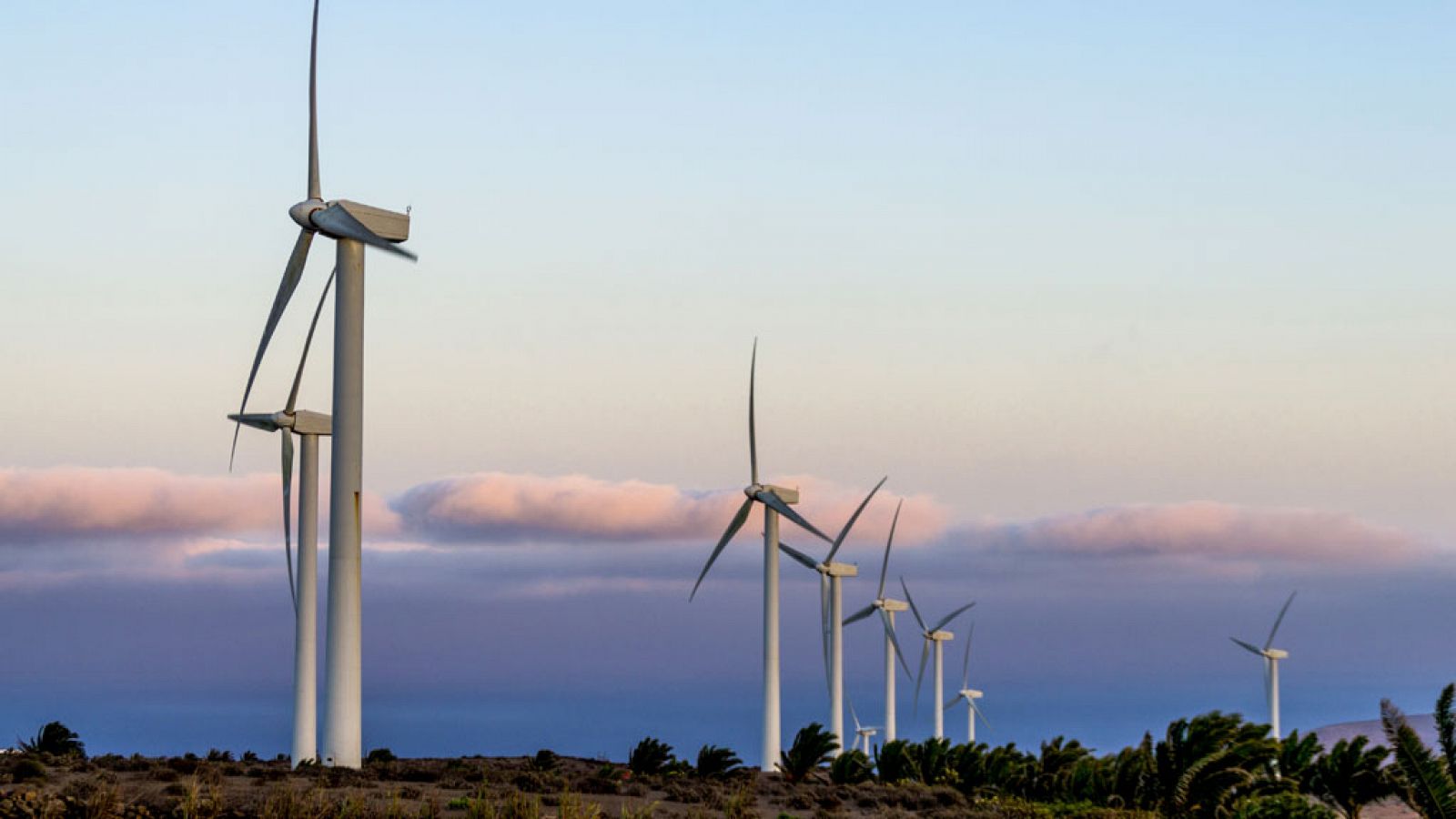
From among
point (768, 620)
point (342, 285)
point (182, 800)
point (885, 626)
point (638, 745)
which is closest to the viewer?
point (182, 800)

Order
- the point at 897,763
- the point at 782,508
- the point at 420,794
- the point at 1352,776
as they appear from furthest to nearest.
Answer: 1. the point at 782,508
2. the point at 897,763
3. the point at 1352,776
4. the point at 420,794

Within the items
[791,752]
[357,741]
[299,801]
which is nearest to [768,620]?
[791,752]

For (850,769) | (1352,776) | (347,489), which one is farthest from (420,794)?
(1352,776)

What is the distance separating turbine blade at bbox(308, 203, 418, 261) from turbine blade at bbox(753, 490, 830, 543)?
1348 inches

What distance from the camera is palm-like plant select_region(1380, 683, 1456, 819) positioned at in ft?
148

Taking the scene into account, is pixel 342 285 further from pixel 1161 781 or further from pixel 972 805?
pixel 1161 781

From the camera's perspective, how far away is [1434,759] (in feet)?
153

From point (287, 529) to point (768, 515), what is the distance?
29803 millimetres

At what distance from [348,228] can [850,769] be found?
27.1m

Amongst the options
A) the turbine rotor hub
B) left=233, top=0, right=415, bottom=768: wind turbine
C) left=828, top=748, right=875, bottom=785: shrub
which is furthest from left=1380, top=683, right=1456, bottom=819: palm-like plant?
the turbine rotor hub

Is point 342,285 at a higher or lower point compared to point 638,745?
higher

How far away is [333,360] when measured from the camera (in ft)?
171

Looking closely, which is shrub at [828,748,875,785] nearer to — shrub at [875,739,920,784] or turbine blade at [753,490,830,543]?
shrub at [875,739,920,784]

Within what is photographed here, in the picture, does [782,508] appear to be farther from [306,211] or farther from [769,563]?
[306,211]
